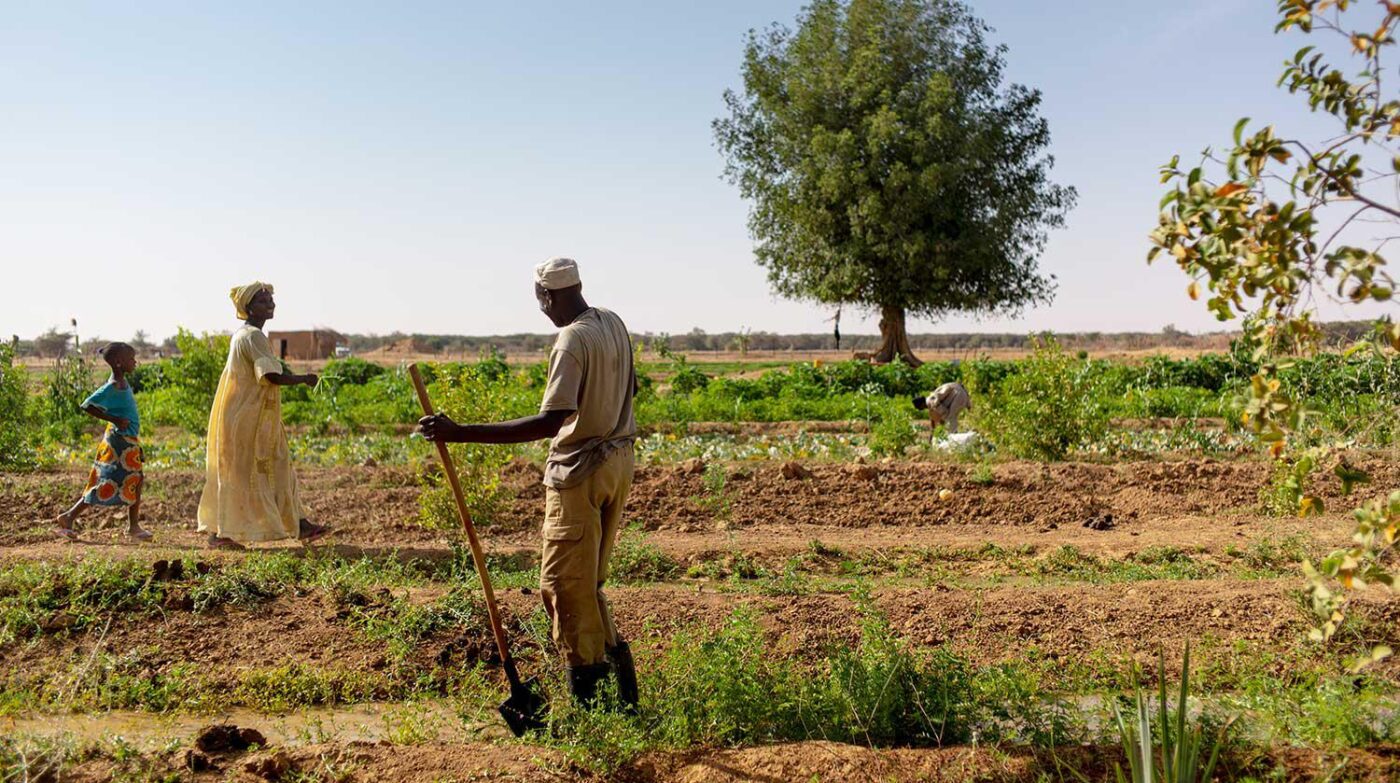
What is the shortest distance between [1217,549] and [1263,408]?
610 cm

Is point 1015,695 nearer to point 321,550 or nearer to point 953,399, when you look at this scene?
point 321,550

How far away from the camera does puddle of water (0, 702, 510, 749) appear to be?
481 centimetres

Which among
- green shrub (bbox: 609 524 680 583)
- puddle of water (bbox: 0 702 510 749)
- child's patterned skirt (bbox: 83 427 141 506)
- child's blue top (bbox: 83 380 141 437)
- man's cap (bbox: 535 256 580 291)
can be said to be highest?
man's cap (bbox: 535 256 580 291)

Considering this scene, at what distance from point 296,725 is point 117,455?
466cm

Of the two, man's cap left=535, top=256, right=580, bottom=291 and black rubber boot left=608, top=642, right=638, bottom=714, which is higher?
man's cap left=535, top=256, right=580, bottom=291

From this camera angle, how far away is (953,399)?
14398 millimetres

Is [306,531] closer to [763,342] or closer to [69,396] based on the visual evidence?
[69,396]

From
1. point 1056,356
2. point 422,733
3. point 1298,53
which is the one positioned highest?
point 1298,53

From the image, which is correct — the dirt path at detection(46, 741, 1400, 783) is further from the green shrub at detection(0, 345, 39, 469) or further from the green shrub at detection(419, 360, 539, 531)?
the green shrub at detection(0, 345, 39, 469)

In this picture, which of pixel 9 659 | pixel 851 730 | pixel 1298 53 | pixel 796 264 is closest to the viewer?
pixel 1298 53

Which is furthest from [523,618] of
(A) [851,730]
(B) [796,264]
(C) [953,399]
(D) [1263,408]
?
(B) [796,264]

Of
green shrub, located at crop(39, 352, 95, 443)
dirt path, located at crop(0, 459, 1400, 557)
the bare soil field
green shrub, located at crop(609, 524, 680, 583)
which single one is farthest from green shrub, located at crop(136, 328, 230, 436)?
green shrub, located at crop(609, 524, 680, 583)

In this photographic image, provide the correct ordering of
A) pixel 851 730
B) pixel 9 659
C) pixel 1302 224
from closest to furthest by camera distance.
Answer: pixel 1302 224, pixel 851 730, pixel 9 659

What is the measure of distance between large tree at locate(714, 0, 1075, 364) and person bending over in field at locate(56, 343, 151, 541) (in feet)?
73.7
